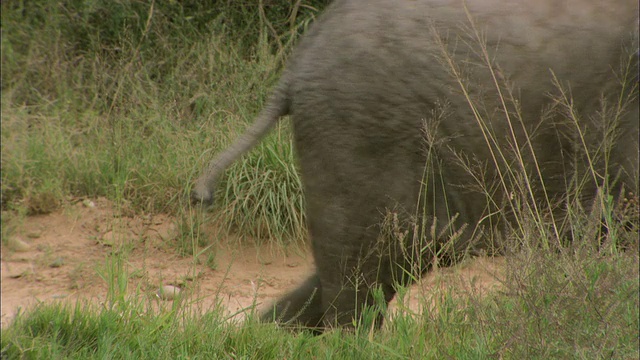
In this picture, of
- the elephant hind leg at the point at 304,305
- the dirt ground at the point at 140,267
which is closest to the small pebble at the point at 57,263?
the dirt ground at the point at 140,267

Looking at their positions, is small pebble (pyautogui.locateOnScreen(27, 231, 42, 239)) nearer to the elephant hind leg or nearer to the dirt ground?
the dirt ground

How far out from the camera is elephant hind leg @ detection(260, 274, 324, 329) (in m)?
2.99

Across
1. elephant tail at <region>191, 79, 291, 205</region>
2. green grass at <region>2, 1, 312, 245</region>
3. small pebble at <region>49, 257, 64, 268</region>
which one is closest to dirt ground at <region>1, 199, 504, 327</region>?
small pebble at <region>49, 257, 64, 268</region>

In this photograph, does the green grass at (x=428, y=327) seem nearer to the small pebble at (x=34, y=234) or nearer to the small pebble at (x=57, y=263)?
the small pebble at (x=57, y=263)

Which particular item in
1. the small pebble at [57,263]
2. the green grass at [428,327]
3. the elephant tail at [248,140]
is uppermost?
the elephant tail at [248,140]

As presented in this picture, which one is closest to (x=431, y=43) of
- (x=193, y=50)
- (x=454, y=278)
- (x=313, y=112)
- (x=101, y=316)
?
(x=313, y=112)

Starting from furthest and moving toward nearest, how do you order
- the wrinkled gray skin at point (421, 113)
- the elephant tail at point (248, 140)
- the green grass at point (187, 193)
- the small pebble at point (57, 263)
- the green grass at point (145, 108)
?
the small pebble at point (57, 263)
the green grass at point (145, 108)
the elephant tail at point (248, 140)
the wrinkled gray skin at point (421, 113)
the green grass at point (187, 193)

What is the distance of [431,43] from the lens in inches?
102

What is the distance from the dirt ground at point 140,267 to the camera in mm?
2984

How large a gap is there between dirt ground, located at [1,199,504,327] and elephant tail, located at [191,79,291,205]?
32cm

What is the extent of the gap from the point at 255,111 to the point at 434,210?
177cm

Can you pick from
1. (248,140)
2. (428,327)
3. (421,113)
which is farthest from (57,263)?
(421,113)

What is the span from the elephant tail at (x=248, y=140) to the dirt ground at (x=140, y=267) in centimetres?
32

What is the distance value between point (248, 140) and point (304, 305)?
64 cm
